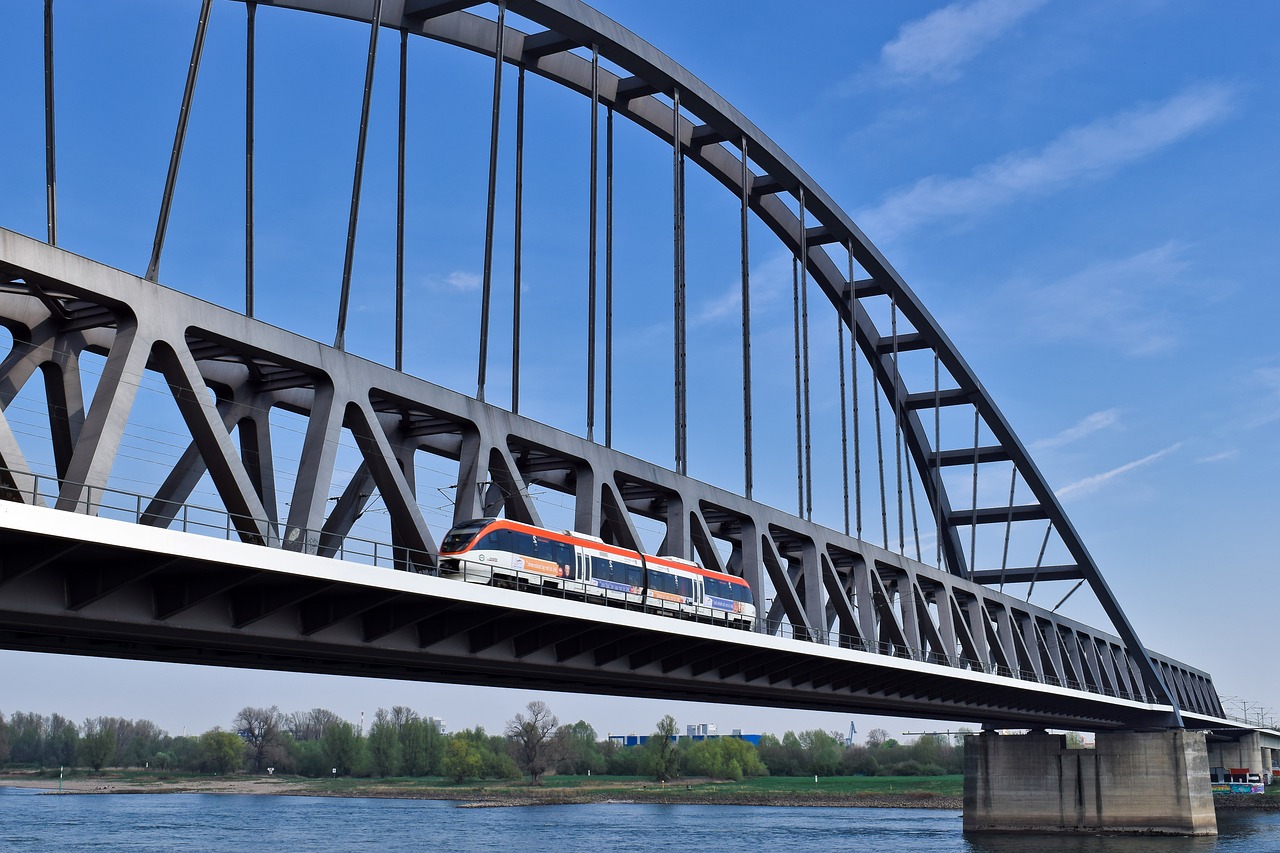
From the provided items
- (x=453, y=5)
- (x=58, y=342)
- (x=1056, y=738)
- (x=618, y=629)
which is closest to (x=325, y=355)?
(x=58, y=342)

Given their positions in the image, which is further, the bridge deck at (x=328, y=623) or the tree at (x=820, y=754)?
the tree at (x=820, y=754)

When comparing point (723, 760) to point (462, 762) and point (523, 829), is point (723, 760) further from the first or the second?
point (523, 829)

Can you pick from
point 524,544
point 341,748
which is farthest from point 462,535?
point 341,748

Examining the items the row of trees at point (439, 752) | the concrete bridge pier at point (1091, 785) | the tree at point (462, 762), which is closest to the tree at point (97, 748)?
the row of trees at point (439, 752)

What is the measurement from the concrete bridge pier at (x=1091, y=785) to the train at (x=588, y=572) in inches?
1771

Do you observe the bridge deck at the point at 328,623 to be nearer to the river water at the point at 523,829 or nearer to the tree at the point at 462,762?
the river water at the point at 523,829

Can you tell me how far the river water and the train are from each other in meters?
33.2

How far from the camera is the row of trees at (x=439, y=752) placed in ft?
535

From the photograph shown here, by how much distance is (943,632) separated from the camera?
52.8 meters

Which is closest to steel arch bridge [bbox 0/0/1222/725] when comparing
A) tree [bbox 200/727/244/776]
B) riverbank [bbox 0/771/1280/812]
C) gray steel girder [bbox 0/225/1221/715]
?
gray steel girder [bbox 0/225/1221/715]

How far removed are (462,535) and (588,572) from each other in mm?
4315

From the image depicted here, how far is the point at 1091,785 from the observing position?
7419 cm

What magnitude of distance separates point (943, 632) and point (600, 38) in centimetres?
2760

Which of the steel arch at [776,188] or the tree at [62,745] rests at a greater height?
the steel arch at [776,188]
